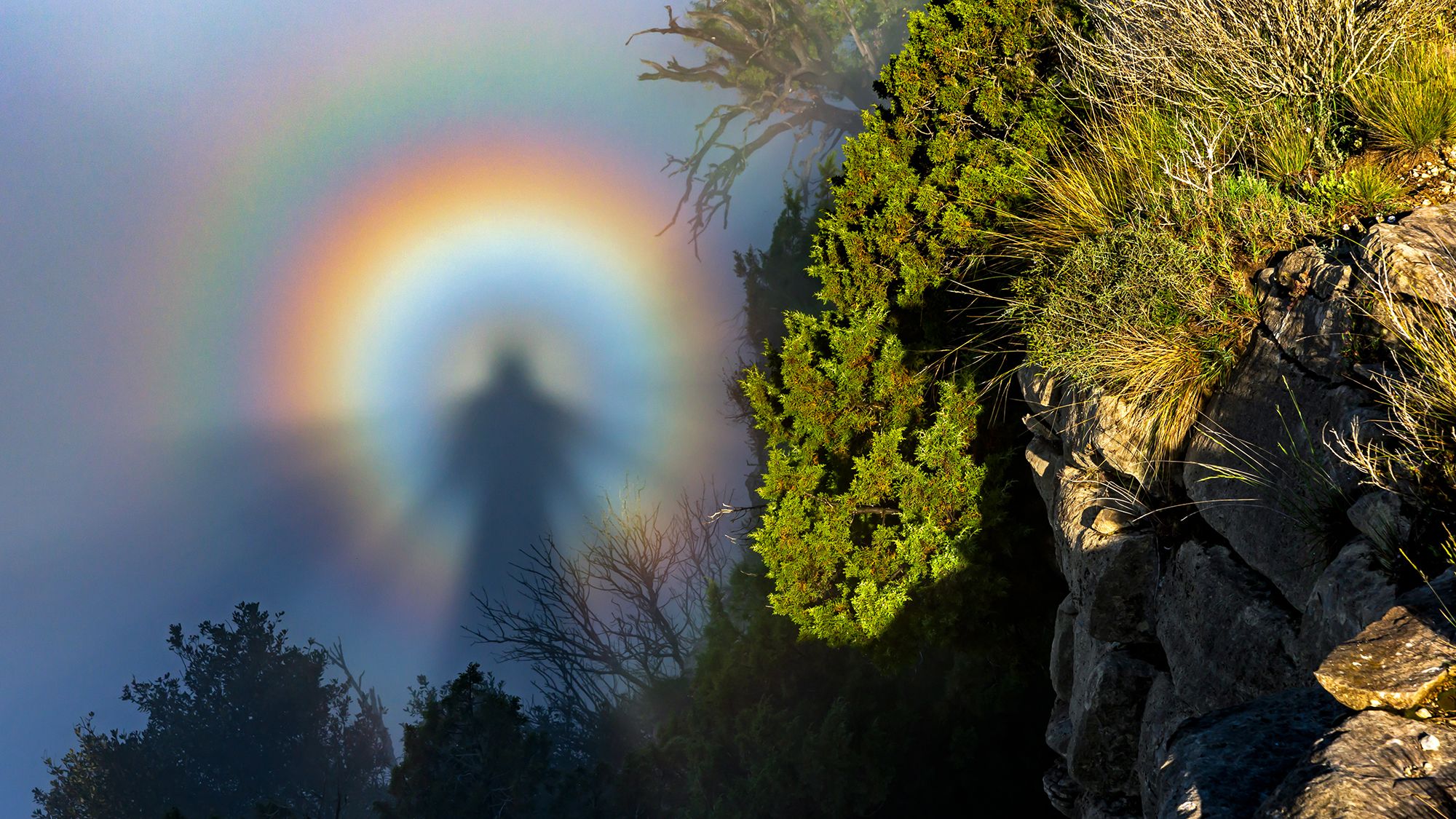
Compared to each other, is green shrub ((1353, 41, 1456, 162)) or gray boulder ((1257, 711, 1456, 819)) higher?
green shrub ((1353, 41, 1456, 162))

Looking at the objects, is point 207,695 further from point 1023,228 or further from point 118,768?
point 1023,228

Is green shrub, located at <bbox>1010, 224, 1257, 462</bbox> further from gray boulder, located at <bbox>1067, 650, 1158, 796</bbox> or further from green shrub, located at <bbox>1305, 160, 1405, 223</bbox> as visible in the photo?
gray boulder, located at <bbox>1067, 650, 1158, 796</bbox>

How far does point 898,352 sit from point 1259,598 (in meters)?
3.76

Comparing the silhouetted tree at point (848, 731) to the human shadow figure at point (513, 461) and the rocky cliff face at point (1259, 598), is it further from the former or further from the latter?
the human shadow figure at point (513, 461)

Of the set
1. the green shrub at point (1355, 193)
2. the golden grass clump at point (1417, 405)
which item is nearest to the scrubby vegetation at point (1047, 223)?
the green shrub at point (1355, 193)

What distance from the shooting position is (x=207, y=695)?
111ft

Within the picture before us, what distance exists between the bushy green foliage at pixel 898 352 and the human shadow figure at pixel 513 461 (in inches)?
1930

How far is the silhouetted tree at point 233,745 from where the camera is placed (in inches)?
1198

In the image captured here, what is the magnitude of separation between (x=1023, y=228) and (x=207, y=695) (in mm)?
38075

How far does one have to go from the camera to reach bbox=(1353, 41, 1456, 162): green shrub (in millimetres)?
3939

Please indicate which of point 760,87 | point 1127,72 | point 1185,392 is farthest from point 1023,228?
point 760,87

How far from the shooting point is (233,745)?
33.5m

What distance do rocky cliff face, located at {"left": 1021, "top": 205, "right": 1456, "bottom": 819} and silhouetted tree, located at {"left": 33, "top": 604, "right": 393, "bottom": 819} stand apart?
108ft

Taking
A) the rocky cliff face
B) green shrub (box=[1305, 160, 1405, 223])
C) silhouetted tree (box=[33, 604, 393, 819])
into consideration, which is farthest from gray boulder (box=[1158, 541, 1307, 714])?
silhouetted tree (box=[33, 604, 393, 819])
